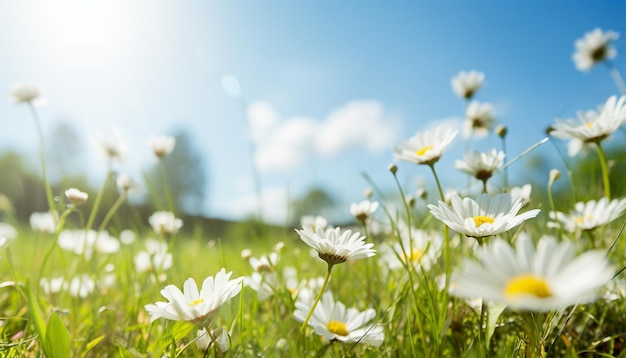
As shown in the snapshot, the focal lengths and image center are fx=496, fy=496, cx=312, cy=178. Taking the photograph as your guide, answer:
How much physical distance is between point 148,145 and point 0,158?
17.7 m

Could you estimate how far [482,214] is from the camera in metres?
0.71

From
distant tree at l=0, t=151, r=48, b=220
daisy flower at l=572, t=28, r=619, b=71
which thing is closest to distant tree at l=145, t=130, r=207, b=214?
distant tree at l=0, t=151, r=48, b=220

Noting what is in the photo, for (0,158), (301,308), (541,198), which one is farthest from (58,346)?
(0,158)

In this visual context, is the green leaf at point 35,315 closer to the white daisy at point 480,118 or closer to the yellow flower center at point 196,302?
the yellow flower center at point 196,302

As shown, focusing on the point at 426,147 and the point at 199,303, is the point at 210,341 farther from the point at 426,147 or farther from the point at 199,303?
the point at 426,147

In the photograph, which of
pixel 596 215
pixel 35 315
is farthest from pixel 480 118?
pixel 35 315

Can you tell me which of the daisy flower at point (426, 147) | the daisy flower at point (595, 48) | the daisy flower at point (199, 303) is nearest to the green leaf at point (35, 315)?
the daisy flower at point (199, 303)

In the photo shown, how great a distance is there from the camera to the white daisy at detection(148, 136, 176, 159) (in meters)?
1.51

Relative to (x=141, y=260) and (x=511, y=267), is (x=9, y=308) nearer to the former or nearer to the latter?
(x=141, y=260)

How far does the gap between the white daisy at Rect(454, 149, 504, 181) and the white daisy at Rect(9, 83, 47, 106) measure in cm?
111

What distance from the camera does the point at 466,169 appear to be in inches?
38.1

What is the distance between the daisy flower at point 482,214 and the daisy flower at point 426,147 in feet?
0.49

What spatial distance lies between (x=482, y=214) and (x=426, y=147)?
267 mm

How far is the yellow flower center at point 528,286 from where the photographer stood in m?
0.44
